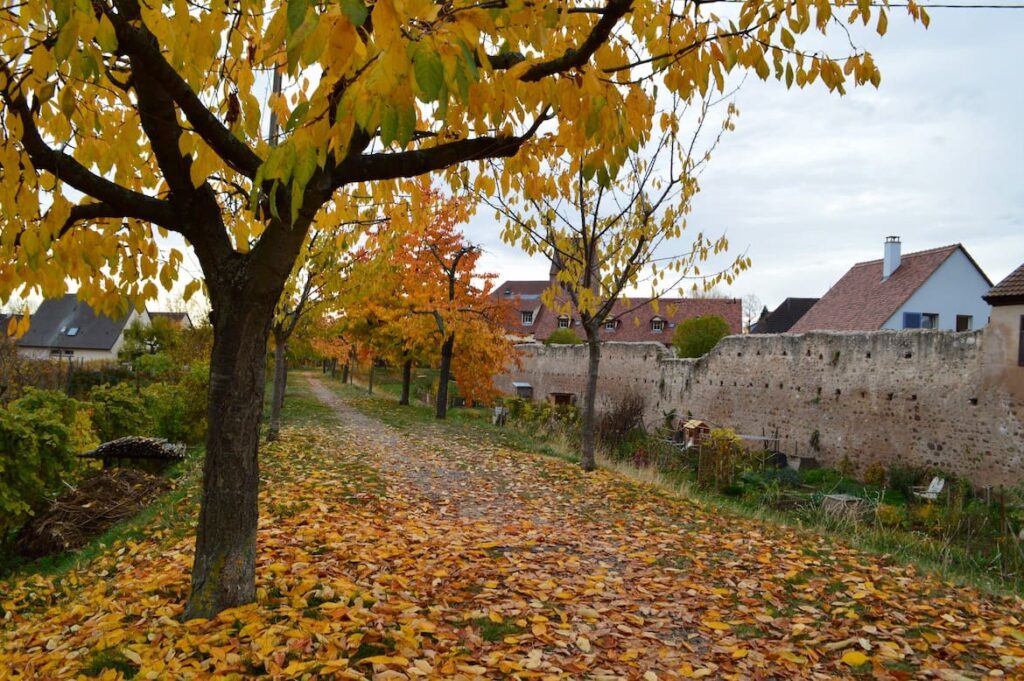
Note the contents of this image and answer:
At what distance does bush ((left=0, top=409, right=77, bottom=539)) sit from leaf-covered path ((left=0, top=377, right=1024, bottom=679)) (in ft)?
4.76

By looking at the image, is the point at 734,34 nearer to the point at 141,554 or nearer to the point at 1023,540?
the point at 141,554

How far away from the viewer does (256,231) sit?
363 cm

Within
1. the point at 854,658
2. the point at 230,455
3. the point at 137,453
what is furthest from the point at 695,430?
the point at 230,455

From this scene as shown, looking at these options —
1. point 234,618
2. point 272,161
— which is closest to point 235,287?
point 272,161

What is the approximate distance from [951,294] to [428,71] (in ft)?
80.2

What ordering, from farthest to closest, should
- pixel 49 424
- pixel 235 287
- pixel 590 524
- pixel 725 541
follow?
pixel 49 424 → pixel 590 524 → pixel 725 541 → pixel 235 287

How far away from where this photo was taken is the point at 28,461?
19.8ft

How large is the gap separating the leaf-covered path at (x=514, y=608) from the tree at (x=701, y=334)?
1806cm

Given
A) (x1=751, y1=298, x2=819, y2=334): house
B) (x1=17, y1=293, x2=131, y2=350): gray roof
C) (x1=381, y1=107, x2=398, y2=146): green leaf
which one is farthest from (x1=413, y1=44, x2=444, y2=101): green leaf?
(x1=17, y1=293, x2=131, y2=350): gray roof

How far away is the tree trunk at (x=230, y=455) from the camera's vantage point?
316 cm

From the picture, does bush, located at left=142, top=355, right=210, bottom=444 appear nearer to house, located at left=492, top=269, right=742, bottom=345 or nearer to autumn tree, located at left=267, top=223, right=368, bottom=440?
autumn tree, located at left=267, top=223, right=368, bottom=440

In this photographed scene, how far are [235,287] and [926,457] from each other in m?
13.3

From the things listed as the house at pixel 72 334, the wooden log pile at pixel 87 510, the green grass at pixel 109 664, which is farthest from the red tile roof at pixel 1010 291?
the house at pixel 72 334

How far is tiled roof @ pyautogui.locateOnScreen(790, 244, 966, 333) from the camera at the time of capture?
20.3m
